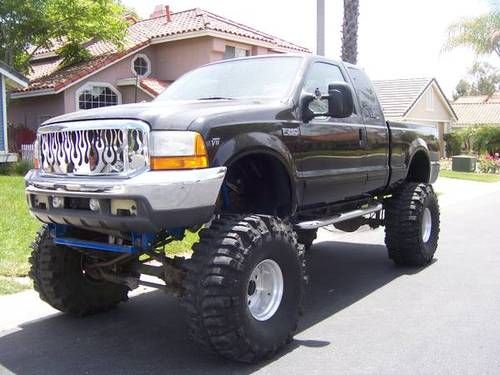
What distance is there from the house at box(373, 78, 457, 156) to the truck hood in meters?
31.1

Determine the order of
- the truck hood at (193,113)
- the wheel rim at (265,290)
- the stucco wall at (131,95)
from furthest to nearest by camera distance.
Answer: the stucco wall at (131,95) → the wheel rim at (265,290) → the truck hood at (193,113)

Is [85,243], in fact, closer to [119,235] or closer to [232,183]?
[119,235]

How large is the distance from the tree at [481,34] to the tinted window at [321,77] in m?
28.4

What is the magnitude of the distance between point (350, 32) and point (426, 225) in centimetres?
814

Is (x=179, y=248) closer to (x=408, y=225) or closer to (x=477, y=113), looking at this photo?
(x=408, y=225)

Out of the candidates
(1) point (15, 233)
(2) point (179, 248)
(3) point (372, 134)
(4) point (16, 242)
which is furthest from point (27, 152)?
(3) point (372, 134)

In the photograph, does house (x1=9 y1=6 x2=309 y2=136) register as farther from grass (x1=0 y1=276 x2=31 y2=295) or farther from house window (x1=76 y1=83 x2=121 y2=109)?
grass (x1=0 y1=276 x2=31 y2=295)

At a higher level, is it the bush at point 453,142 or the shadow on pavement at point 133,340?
the bush at point 453,142

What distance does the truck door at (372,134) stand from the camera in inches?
252

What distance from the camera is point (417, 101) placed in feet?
123

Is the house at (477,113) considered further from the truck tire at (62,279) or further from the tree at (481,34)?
the truck tire at (62,279)

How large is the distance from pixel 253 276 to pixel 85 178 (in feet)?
4.48

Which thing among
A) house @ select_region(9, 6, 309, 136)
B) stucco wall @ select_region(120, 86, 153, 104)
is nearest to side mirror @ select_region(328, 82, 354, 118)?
house @ select_region(9, 6, 309, 136)

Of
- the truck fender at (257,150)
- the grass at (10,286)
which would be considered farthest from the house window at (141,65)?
the truck fender at (257,150)
